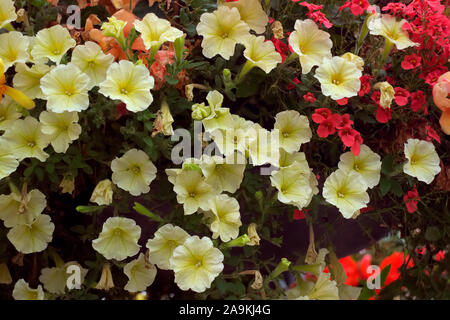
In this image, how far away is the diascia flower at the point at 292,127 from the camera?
94 cm

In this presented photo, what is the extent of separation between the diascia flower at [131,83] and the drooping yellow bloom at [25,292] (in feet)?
Answer: 1.13

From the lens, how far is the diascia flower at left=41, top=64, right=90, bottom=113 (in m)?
0.86

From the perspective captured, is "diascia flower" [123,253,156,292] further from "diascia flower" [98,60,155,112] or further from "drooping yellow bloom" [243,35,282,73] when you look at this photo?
"drooping yellow bloom" [243,35,282,73]

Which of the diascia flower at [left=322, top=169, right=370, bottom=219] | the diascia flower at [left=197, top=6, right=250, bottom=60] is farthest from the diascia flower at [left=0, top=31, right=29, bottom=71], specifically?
the diascia flower at [left=322, top=169, right=370, bottom=219]

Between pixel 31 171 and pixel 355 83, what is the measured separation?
513 millimetres

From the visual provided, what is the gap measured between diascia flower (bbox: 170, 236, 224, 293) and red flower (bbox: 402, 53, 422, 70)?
1.39ft

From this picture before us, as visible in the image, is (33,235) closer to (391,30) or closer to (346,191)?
(346,191)

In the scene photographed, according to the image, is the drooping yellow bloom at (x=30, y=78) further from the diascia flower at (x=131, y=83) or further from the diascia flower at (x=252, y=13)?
the diascia flower at (x=252, y=13)

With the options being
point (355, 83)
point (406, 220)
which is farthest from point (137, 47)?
point (406, 220)

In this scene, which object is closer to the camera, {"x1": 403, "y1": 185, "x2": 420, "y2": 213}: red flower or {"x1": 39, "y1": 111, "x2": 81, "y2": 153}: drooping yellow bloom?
{"x1": 39, "y1": 111, "x2": 81, "y2": 153}: drooping yellow bloom

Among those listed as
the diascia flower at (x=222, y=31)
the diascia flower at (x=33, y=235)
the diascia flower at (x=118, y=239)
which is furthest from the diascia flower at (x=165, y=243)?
the diascia flower at (x=222, y=31)

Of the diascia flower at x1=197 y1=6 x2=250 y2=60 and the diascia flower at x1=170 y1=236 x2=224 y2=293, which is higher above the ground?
the diascia flower at x1=197 y1=6 x2=250 y2=60

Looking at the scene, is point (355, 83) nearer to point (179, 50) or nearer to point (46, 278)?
point (179, 50)

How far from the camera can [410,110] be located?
3.29 ft
